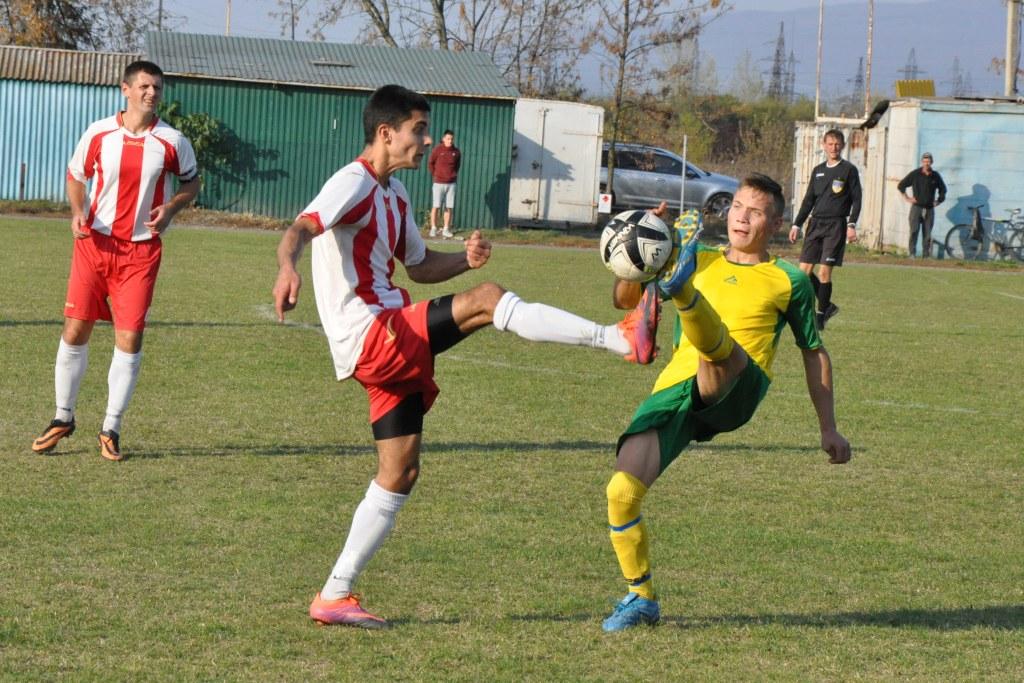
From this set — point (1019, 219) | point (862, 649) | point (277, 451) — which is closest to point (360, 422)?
point (277, 451)

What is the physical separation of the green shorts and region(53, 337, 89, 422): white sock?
408cm

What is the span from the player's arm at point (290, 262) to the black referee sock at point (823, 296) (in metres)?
11.6

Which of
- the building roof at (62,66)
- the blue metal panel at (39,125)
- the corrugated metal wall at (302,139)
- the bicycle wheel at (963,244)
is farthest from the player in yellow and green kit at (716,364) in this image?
the blue metal panel at (39,125)

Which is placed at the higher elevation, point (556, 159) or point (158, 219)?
point (556, 159)

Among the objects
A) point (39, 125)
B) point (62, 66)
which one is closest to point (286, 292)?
point (39, 125)

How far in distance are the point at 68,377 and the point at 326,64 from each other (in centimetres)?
2601

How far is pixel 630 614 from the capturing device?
5012 mm

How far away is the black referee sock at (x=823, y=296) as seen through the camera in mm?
15734

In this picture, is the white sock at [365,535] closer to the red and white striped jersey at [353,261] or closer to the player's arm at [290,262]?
the red and white striped jersey at [353,261]

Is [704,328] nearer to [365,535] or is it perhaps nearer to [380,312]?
[380,312]

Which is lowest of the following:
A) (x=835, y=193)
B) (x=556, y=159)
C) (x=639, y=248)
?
(x=639, y=248)

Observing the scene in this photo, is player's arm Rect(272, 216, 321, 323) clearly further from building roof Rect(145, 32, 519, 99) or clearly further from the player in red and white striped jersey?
building roof Rect(145, 32, 519, 99)

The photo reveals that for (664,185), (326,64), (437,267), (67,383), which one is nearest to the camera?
(437,267)

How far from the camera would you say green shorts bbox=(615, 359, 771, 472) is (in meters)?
5.01
